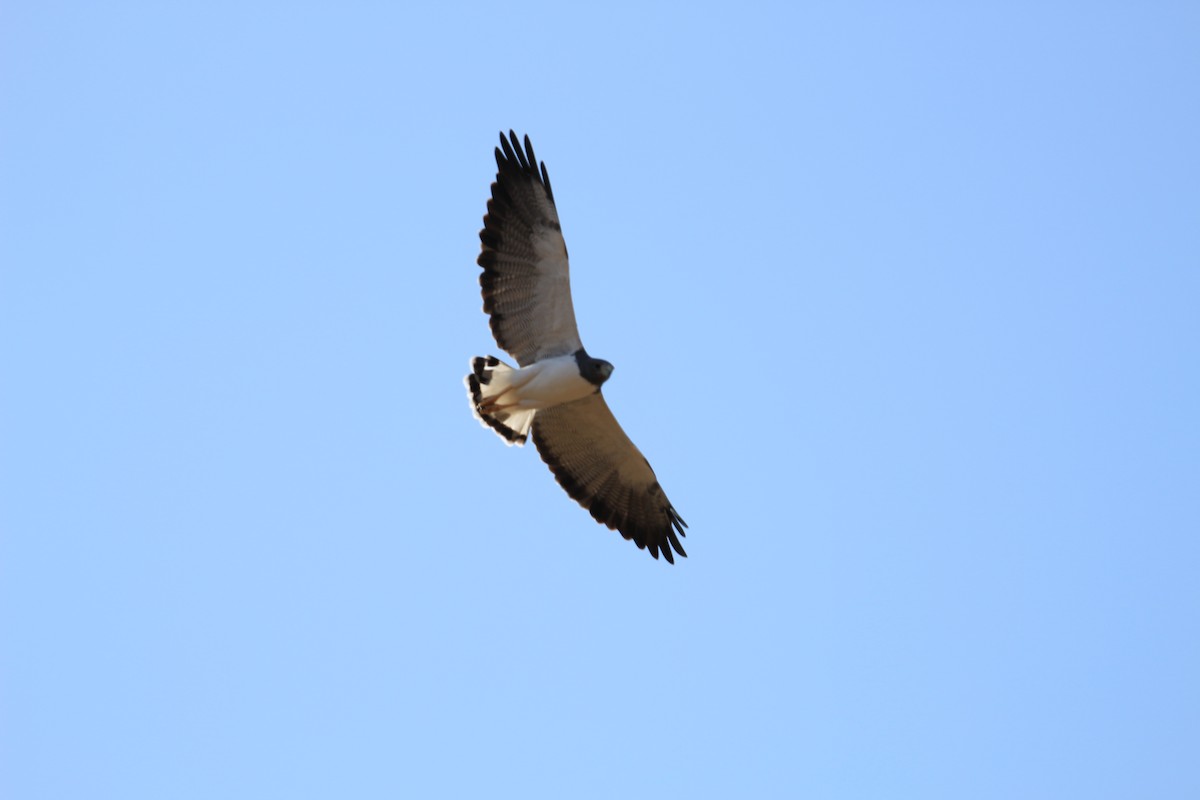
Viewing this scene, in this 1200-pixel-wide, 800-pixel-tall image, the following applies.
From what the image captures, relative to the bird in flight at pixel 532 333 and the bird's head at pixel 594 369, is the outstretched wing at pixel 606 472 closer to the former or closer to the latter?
the bird in flight at pixel 532 333

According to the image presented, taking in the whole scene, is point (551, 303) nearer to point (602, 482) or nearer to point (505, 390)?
point (505, 390)

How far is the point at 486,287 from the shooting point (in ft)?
47.2

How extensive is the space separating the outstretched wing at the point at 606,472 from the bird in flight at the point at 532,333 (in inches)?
0.6

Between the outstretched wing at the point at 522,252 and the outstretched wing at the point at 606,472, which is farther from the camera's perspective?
the outstretched wing at the point at 606,472

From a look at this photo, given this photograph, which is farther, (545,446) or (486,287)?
(545,446)

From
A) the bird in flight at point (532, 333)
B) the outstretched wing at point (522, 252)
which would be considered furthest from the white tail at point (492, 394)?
the outstretched wing at point (522, 252)

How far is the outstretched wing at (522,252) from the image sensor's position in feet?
46.7

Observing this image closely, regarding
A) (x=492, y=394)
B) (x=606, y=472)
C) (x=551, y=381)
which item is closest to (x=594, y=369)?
(x=551, y=381)

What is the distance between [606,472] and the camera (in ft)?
51.4

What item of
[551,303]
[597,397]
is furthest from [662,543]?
[551,303]

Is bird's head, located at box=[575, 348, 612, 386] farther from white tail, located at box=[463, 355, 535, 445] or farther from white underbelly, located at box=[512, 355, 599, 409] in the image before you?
white tail, located at box=[463, 355, 535, 445]

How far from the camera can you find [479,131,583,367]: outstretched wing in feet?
46.7

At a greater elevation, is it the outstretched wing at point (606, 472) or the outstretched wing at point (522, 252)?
the outstretched wing at point (522, 252)

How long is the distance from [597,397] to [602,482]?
135 cm
